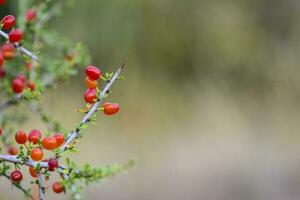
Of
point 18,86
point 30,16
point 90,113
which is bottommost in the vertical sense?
point 90,113

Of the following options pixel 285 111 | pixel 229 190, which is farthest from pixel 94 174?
pixel 285 111

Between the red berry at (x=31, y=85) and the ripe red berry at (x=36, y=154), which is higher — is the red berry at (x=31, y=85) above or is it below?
above

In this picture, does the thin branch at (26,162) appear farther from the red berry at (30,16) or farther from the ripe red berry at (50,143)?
the red berry at (30,16)

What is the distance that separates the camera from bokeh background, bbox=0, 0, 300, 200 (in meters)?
8.46

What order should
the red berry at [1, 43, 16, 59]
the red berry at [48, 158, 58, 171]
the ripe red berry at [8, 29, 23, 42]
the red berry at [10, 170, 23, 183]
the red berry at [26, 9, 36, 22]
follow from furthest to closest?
the red berry at [26, 9, 36, 22]
the red berry at [1, 43, 16, 59]
the ripe red berry at [8, 29, 23, 42]
the red berry at [10, 170, 23, 183]
the red berry at [48, 158, 58, 171]

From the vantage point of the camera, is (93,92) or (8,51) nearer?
(93,92)

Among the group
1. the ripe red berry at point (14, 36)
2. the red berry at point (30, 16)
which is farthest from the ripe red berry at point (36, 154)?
the red berry at point (30, 16)

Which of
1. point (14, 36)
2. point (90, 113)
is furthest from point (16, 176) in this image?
point (14, 36)

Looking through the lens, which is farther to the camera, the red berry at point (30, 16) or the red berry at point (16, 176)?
the red berry at point (30, 16)

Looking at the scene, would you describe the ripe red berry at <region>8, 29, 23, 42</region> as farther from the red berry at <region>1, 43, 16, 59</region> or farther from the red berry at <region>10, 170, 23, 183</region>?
the red berry at <region>10, 170, 23, 183</region>

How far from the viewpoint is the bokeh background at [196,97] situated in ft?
27.8

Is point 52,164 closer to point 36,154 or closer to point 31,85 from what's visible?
point 36,154

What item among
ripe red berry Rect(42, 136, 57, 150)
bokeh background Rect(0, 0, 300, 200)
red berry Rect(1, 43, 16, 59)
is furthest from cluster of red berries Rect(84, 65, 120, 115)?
bokeh background Rect(0, 0, 300, 200)

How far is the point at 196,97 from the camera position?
9.25 metres
